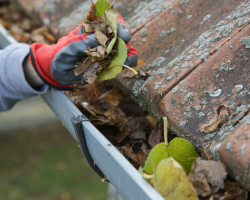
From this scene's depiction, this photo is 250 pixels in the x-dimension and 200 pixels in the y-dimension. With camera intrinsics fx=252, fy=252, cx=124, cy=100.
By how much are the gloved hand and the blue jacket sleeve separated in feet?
0.25

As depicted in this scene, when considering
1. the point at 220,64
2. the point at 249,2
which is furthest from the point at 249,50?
the point at 249,2

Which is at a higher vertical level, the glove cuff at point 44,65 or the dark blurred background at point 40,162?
the glove cuff at point 44,65

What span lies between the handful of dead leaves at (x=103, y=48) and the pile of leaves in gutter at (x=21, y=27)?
82 centimetres

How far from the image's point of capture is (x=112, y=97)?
4.04ft

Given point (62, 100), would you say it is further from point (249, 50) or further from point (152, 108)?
point (249, 50)

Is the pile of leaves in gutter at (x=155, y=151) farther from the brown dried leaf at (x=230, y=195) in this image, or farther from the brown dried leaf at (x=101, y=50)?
the brown dried leaf at (x=101, y=50)

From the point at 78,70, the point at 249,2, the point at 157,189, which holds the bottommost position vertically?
the point at 157,189

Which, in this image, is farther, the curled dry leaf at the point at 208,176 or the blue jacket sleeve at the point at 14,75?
the blue jacket sleeve at the point at 14,75

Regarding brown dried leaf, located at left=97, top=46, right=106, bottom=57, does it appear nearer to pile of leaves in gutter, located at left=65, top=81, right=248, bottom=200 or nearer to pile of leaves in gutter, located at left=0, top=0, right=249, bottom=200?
pile of leaves in gutter, located at left=0, top=0, right=249, bottom=200

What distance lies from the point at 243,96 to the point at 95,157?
20.3 inches

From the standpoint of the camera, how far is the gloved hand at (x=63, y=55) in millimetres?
890

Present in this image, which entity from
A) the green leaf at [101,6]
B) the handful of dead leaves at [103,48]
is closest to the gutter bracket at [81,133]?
the handful of dead leaves at [103,48]

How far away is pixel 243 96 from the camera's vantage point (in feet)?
2.44

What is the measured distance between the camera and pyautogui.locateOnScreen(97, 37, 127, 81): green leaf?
854mm
